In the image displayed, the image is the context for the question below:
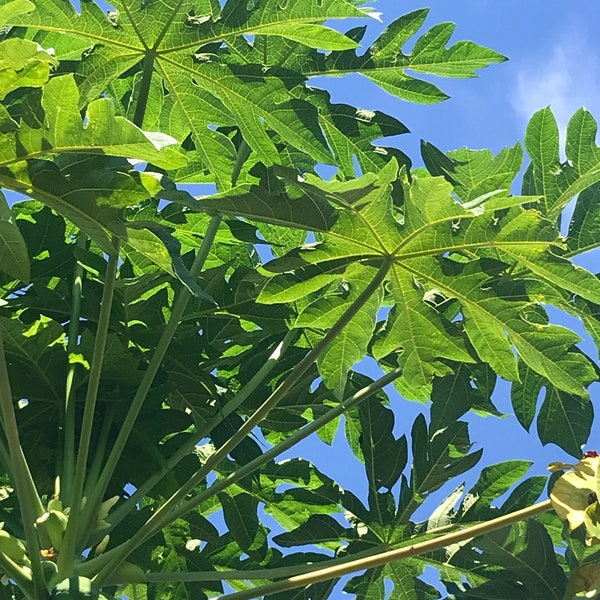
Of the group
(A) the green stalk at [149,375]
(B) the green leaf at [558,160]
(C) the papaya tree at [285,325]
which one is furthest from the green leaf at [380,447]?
(B) the green leaf at [558,160]

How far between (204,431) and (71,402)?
30 centimetres

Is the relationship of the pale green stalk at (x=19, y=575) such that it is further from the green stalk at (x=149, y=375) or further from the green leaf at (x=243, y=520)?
the green leaf at (x=243, y=520)

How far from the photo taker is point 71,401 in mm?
2184

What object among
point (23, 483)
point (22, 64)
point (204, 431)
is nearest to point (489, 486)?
point (204, 431)

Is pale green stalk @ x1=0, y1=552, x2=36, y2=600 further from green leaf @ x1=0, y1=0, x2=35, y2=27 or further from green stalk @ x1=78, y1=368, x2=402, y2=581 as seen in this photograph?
green leaf @ x1=0, y1=0, x2=35, y2=27

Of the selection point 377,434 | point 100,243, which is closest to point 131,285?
point 100,243

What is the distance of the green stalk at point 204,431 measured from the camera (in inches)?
83.0

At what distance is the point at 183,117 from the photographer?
2223 millimetres

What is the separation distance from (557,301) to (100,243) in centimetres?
103

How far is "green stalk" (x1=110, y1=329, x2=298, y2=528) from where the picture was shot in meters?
2.11

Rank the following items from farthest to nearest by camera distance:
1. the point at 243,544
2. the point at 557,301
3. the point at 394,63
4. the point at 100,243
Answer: the point at 243,544
the point at 394,63
the point at 557,301
the point at 100,243

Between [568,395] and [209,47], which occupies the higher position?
[209,47]

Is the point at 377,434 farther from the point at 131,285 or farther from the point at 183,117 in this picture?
the point at 183,117

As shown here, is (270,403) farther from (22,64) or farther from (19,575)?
(22,64)
